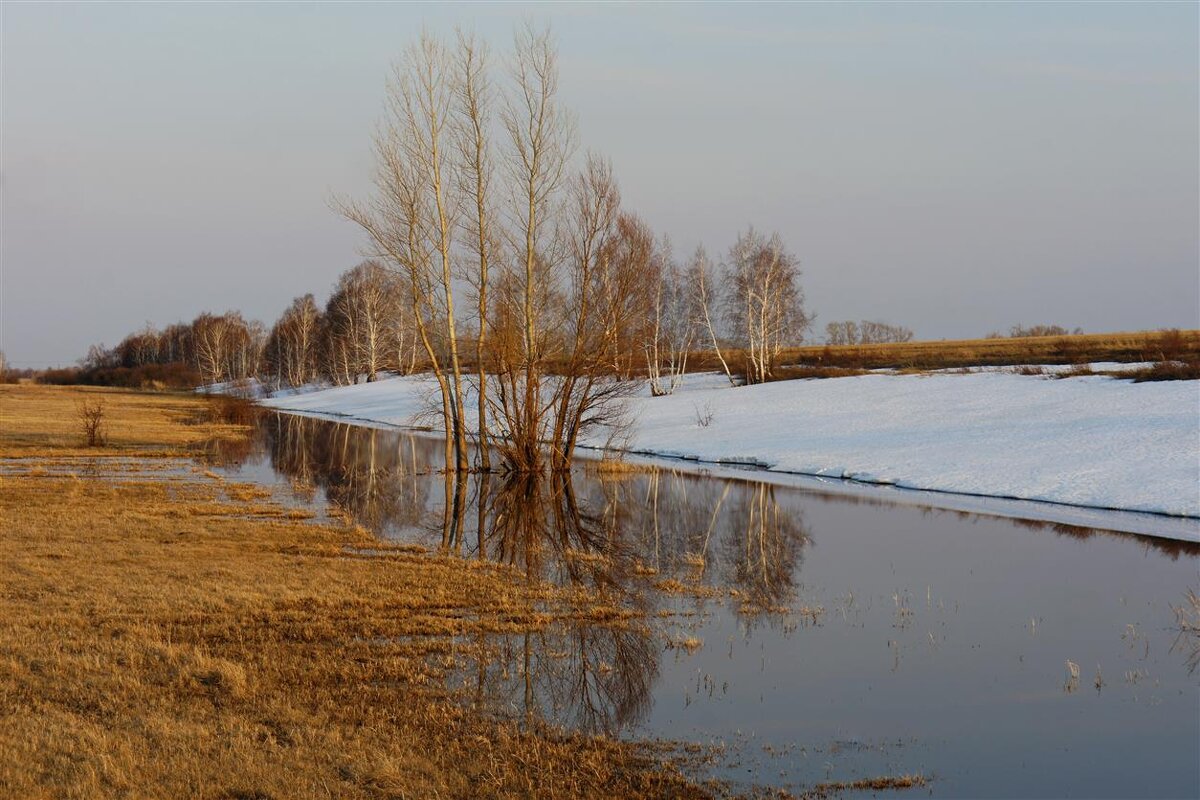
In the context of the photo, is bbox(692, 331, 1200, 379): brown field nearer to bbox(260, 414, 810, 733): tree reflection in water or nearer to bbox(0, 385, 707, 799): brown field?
bbox(260, 414, 810, 733): tree reflection in water

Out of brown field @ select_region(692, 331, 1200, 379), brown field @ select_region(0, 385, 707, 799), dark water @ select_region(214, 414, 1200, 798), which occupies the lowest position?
dark water @ select_region(214, 414, 1200, 798)

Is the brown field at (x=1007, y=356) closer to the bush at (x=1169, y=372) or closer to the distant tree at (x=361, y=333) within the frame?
the bush at (x=1169, y=372)

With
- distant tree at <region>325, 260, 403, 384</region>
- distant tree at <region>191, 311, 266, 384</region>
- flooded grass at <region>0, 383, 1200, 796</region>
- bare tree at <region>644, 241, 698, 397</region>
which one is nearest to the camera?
flooded grass at <region>0, 383, 1200, 796</region>

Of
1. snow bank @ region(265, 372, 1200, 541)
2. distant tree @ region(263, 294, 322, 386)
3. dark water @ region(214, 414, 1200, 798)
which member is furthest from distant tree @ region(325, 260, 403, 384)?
dark water @ region(214, 414, 1200, 798)

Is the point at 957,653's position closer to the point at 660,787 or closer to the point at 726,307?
the point at 660,787

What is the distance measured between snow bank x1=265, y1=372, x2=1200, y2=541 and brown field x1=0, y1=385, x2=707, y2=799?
15.0 m

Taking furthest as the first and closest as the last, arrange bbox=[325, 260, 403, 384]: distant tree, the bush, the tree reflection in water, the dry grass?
bbox=[325, 260, 403, 384]: distant tree
the bush
the tree reflection in water
the dry grass

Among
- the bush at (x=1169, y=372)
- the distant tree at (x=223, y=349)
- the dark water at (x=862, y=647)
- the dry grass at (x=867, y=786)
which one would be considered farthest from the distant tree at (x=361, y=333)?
the dry grass at (x=867, y=786)

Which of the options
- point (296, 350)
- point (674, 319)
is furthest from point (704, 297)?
point (296, 350)

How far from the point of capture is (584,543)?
18875mm

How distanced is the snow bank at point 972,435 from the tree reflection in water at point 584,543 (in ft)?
17.1

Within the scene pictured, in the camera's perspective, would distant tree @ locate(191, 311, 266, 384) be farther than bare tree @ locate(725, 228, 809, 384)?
Yes

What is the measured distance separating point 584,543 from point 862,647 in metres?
8.04

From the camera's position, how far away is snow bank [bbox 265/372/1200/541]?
81.8 feet
